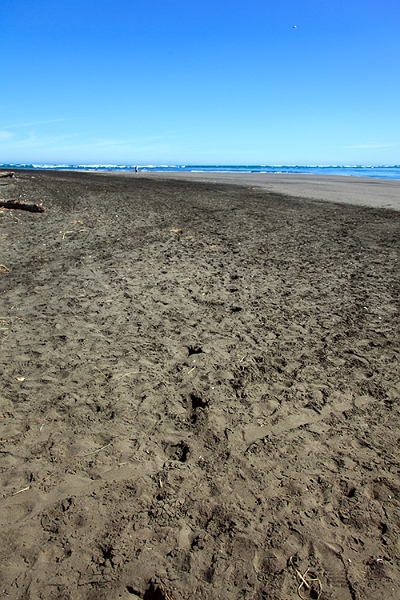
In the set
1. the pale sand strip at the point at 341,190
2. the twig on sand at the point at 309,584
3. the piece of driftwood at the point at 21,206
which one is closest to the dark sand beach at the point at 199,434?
the twig on sand at the point at 309,584

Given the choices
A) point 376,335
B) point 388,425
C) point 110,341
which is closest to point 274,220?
point 376,335

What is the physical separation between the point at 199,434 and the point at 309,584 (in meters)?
1.22

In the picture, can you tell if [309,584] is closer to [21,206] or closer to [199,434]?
[199,434]

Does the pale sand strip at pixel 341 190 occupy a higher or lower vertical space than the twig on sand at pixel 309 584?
lower

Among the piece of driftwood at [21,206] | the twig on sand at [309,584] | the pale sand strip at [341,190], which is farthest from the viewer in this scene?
the pale sand strip at [341,190]

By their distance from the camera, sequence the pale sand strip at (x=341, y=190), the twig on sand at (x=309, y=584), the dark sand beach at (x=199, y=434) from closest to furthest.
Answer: the twig on sand at (x=309, y=584)
the dark sand beach at (x=199, y=434)
the pale sand strip at (x=341, y=190)

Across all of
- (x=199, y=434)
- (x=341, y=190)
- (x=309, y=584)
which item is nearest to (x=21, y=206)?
(x=199, y=434)

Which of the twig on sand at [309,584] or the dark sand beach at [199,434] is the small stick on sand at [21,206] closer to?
the dark sand beach at [199,434]

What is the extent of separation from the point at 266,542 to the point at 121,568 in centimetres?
75

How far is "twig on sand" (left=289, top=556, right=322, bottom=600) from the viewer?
6.37 feet

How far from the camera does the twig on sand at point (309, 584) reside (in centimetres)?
194

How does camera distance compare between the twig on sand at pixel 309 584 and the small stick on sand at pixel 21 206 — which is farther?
the small stick on sand at pixel 21 206

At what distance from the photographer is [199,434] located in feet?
9.90

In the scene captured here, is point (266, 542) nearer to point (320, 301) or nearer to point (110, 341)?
point (110, 341)
